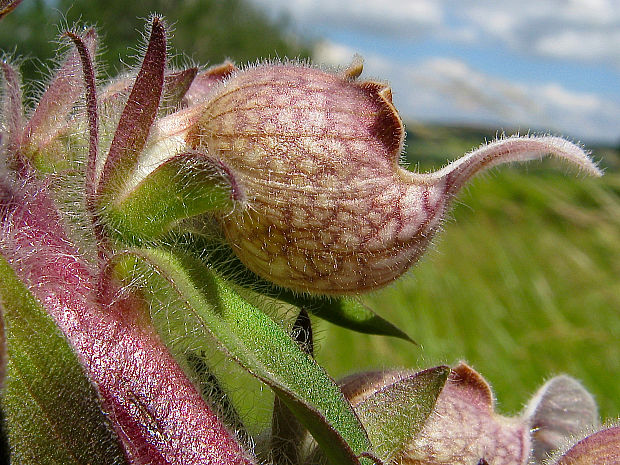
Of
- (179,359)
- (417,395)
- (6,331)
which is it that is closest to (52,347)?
(6,331)

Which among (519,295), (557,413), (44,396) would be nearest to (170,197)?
(44,396)

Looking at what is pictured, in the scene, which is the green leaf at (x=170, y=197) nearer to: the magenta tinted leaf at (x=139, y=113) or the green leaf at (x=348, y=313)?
the magenta tinted leaf at (x=139, y=113)

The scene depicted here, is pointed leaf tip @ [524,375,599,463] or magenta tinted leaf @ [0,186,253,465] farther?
pointed leaf tip @ [524,375,599,463]

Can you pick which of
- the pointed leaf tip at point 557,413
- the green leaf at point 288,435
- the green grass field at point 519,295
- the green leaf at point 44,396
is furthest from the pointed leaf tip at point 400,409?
the green grass field at point 519,295

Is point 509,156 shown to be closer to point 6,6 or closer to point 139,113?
point 139,113

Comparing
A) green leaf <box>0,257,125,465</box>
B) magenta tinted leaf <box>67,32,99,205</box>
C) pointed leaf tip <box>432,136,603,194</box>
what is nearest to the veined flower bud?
pointed leaf tip <box>432,136,603,194</box>

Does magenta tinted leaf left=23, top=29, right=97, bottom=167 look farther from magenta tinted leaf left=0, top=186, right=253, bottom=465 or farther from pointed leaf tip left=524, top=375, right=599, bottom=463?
pointed leaf tip left=524, top=375, right=599, bottom=463

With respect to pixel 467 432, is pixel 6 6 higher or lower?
higher
